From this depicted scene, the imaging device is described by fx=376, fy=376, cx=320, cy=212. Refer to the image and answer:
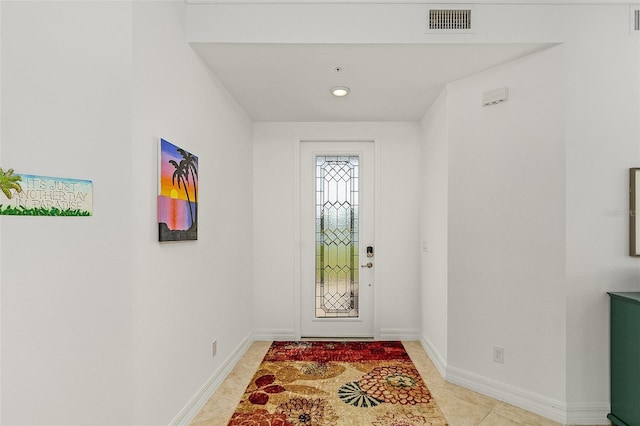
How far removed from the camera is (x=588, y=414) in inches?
94.0

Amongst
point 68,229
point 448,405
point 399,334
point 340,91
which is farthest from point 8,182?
point 399,334

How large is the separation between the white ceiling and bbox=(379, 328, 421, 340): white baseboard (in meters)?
2.32

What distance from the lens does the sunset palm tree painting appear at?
2008 millimetres

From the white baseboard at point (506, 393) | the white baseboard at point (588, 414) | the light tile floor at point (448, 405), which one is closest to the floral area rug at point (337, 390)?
the light tile floor at point (448, 405)

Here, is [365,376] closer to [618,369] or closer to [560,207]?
[618,369]

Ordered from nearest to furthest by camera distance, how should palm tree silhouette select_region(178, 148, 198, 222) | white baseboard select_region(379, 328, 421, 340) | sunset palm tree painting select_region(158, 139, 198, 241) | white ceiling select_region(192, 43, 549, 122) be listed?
sunset palm tree painting select_region(158, 139, 198, 241) → palm tree silhouette select_region(178, 148, 198, 222) → white ceiling select_region(192, 43, 549, 122) → white baseboard select_region(379, 328, 421, 340)

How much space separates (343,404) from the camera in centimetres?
265

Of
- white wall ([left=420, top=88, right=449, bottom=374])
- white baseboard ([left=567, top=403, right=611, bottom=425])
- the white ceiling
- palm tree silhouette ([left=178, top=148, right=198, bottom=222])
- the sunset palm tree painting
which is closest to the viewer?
the sunset palm tree painting

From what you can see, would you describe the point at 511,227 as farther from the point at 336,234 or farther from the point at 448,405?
the point at 336,234

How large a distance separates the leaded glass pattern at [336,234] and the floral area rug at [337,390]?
529 millimetres

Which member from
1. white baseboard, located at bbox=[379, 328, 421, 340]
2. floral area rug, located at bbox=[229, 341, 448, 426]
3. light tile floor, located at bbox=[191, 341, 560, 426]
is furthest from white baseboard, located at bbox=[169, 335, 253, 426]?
white baseboard, located at bbox=[379, 328, 421, 340]

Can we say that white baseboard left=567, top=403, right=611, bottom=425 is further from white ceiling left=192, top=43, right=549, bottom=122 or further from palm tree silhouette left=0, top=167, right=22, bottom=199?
palm tree silhouette left=0, top=167, right=22, bottom=199

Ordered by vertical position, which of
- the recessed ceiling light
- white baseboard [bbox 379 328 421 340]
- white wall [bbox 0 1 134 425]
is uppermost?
the recessed ceiling light

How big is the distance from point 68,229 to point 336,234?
9.48 feet
